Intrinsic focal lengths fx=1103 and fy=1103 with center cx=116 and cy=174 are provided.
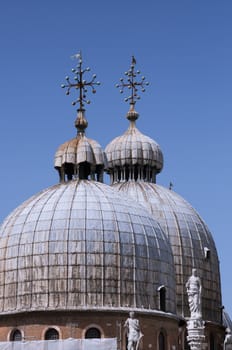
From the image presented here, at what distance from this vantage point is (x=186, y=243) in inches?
3095

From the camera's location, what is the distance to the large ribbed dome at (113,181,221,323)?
7775 centimetres

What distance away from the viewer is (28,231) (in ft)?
223

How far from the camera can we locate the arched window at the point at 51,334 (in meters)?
64.2

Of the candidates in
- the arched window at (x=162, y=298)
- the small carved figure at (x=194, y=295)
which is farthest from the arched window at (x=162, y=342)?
the small carved figure at (x=194, y=295)

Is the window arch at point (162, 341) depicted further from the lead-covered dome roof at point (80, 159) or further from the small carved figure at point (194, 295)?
the lead-covered dome roof at point (80, 159)

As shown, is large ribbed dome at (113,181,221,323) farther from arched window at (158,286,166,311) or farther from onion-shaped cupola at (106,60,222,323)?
arched window at (158,286,166,311)

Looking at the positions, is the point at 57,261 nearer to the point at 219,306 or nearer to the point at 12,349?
the point at 12,349

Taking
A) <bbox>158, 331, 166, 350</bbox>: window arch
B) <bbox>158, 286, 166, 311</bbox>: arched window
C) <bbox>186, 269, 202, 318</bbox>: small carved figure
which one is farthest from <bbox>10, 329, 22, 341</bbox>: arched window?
<bbox>186, 269, 202, 318</bbox>: small carved figure

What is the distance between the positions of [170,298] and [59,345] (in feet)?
28.1

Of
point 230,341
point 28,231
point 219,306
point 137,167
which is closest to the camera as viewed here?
point 28,231

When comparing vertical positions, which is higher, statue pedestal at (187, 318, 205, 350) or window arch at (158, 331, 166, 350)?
window arch at (158, 331, 166, 350)

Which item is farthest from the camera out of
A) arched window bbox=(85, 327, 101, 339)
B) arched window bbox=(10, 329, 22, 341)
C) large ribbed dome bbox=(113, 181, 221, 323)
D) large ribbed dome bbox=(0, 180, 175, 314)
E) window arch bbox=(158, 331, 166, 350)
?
large ribbed dome bbox=(113, 181, 221, 323)

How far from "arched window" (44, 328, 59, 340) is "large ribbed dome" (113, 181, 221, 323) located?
13844 millimetres

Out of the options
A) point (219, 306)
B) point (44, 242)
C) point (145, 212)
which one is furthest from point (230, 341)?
A: point (44, 242)
